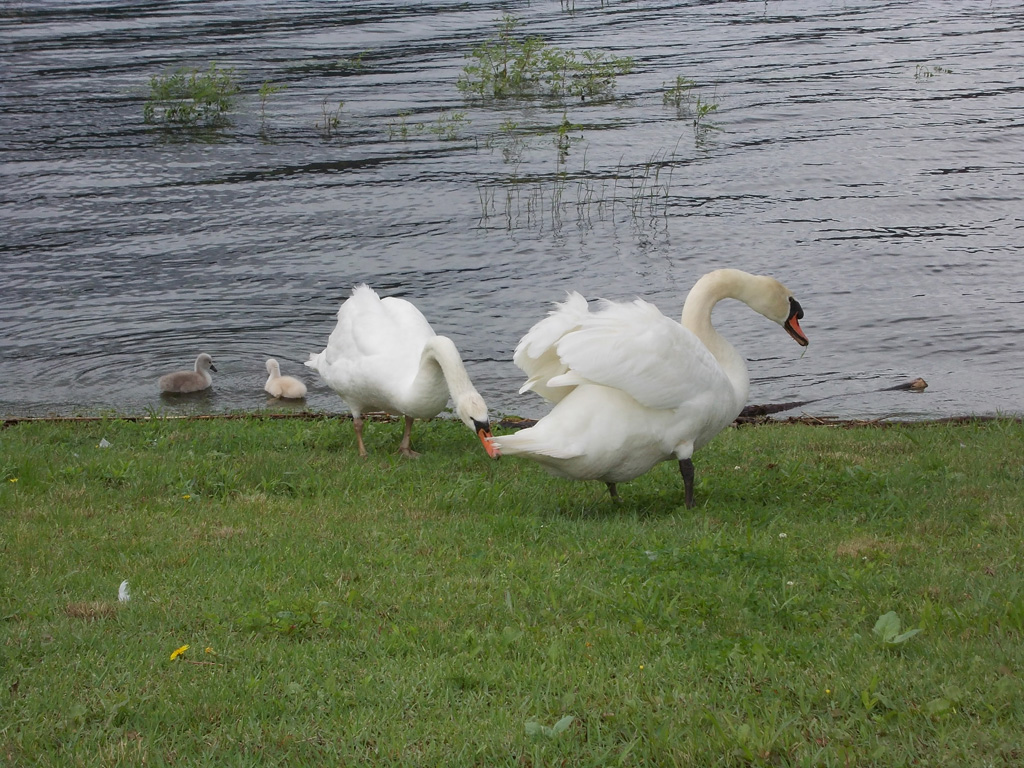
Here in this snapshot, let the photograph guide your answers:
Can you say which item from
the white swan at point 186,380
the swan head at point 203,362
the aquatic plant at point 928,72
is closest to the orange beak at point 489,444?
the white swan at point 186,380

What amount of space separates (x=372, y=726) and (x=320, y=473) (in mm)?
4065

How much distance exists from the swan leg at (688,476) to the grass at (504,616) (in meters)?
0.17

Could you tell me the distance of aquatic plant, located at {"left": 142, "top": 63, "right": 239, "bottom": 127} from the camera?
2438 cm

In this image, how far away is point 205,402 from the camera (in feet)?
39.8

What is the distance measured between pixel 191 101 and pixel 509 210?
10180 millimetres

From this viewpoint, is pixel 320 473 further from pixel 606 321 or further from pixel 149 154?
pixel 149 154

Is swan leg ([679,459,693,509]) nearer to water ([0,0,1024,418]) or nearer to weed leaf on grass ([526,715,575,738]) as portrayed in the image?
weed leaf on grass ([526,715,575,738])

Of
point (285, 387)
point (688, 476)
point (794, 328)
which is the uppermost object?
point (794, 328)

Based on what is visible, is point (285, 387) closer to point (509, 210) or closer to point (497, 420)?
point (497, 420)

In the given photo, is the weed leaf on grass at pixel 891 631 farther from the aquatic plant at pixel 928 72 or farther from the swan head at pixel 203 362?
the aquatic plant at pixel 928 72

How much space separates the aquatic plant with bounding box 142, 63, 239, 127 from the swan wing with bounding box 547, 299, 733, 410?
771 inches

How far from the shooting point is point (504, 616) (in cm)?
498

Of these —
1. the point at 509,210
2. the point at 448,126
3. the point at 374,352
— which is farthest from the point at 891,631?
the point at 448,126

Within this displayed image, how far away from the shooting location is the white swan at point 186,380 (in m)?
12.1
